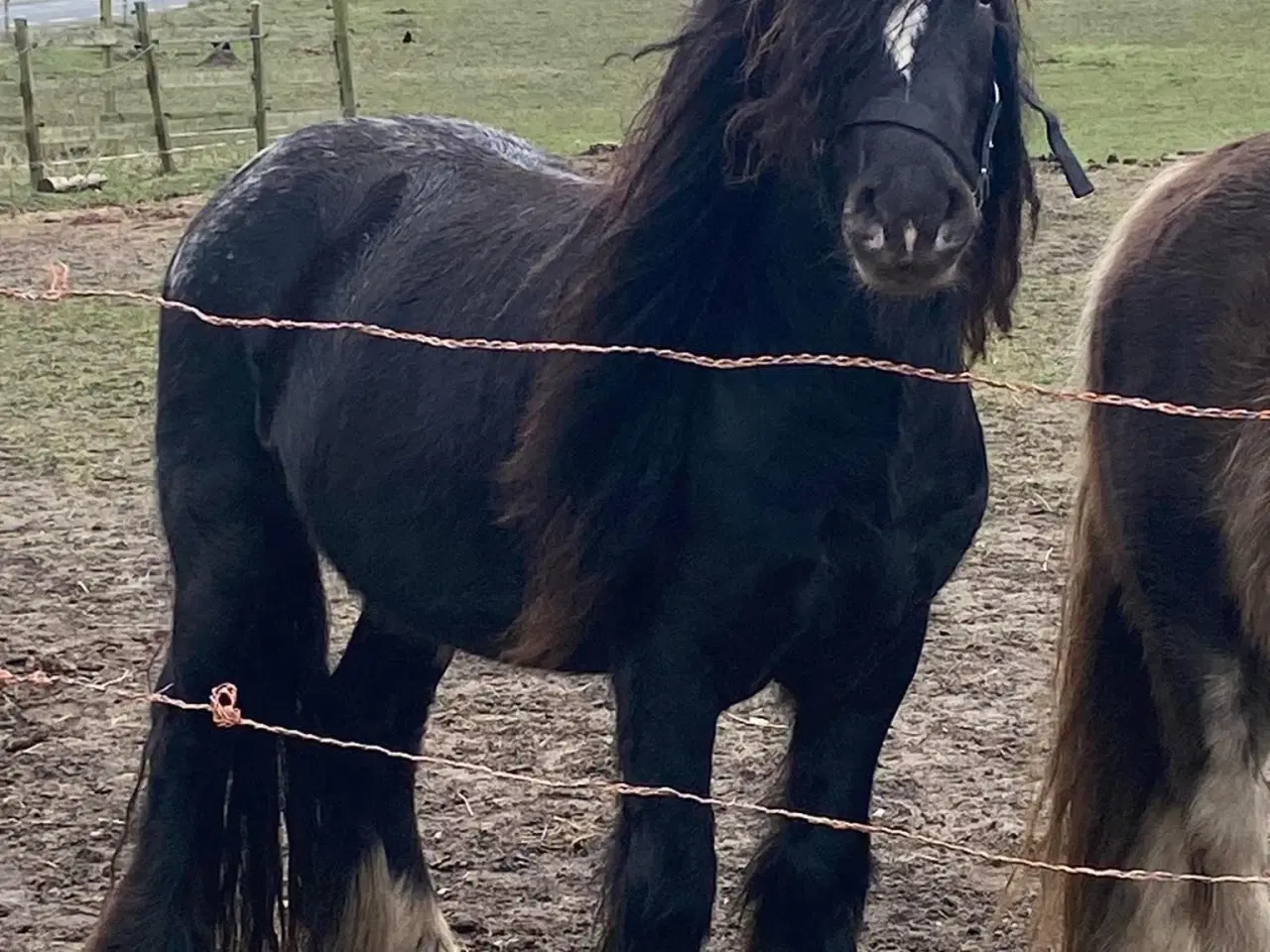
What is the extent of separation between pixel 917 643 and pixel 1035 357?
4.91 meters

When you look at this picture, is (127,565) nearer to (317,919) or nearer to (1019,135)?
(317,919)

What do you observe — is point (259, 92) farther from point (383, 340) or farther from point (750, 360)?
point (750, 360)

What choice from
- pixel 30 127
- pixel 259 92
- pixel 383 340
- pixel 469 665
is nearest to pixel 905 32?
pixel 383 340

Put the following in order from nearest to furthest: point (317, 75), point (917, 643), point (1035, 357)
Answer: point (917, 643)
point (1035, 357)
point (317, 75)

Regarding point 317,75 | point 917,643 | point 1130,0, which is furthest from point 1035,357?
point 1130,0

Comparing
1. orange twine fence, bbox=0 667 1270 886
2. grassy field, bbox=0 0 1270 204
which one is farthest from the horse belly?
grassy field, bbox=0 0 1270 204

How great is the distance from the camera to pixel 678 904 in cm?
263

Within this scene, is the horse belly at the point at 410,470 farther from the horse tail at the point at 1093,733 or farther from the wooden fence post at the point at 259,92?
the wooden fence post at the point at 259,92

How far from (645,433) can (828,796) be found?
62cm

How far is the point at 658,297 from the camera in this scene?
2590 millimetres

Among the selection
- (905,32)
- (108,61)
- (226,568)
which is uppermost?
(108,61)

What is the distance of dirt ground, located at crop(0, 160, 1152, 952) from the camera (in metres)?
3.69

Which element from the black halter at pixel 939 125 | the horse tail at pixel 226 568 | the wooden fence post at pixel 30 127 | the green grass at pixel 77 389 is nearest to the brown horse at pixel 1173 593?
the black halter at pixel 939 125

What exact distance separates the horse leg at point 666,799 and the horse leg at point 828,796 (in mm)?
164
